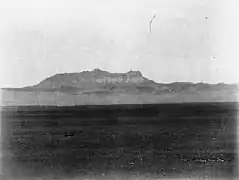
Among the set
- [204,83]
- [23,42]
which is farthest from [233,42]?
[23,42]

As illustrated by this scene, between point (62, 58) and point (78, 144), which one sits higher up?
point (62, 58)

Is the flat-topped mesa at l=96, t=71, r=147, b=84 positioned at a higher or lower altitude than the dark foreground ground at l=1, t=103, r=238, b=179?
higher

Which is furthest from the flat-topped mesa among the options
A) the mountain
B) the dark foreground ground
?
the dark foreground ground

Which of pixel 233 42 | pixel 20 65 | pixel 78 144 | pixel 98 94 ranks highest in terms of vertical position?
pixel 233 42

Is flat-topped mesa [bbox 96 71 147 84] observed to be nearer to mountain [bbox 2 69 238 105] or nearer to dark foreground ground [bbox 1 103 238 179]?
mountain [bbox 2 69 238 105]

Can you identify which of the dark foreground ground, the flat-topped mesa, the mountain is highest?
the flat-topped mesa

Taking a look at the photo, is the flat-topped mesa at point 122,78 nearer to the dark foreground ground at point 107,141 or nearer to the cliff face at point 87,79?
the cliff face at point 87,79

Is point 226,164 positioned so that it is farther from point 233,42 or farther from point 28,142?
point 28,142
